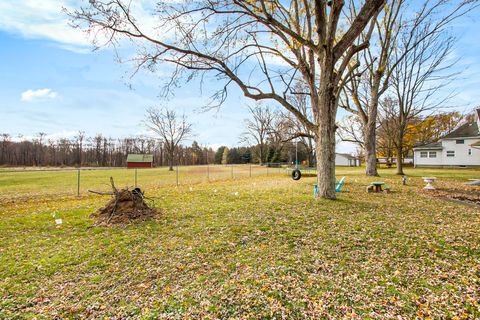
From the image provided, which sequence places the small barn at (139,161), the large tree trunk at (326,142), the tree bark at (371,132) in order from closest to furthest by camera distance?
the large tree trunk at (326,142), the tree bark at (371,132), the small barn at (139,161)

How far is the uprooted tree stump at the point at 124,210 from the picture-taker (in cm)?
565

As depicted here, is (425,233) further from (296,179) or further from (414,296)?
(296,179)

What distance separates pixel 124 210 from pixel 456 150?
131ft

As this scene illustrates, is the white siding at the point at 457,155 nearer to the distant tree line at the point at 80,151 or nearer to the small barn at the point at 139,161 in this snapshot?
the distant tree line at the point at 80,151

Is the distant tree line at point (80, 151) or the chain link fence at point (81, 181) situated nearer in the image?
the chain link fence at point (81, 181)

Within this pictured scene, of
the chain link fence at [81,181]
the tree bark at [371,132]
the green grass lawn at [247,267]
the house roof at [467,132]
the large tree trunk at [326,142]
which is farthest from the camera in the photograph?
the house roof at [467,132]

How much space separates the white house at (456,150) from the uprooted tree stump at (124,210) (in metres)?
37.2

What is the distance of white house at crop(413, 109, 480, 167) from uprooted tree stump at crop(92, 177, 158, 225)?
37.2 m

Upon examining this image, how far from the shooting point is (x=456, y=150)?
97.0 ft

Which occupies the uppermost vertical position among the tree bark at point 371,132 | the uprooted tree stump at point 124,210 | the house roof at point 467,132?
the house roof at point 467,132

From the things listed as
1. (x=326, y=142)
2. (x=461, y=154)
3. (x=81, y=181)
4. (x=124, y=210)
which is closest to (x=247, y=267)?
(x=124, y=210)

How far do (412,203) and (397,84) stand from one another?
570 inches

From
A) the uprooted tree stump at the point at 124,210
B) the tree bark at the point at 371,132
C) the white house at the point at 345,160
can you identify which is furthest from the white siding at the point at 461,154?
the uprooted tree stump at the point at 124,210

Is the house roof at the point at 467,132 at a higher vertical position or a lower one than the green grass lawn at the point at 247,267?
higher
